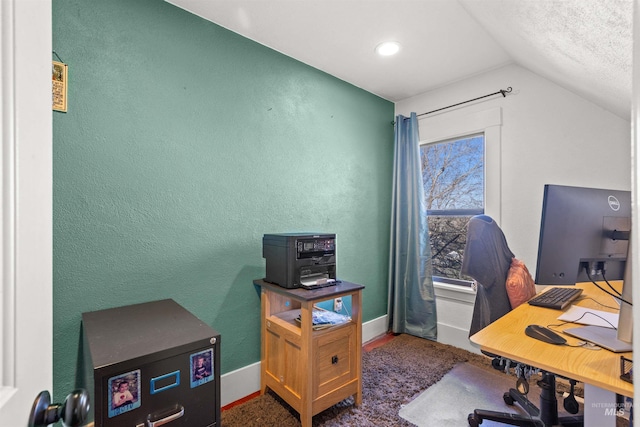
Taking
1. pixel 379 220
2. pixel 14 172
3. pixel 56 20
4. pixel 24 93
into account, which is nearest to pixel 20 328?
pixel 14 172

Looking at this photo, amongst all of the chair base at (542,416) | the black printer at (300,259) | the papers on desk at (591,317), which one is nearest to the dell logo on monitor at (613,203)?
the papers on desk at (591,317)

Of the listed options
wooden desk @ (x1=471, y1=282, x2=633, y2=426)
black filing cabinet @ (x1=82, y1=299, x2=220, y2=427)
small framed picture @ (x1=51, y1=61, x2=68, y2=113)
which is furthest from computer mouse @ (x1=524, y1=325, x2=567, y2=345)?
small framed picture @ (x1=51, y1=61, x2=68, y2=113)

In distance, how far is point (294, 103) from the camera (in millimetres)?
2395

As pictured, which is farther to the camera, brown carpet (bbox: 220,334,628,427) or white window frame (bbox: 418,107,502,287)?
white window frame (bbox: 418,107,502,287)

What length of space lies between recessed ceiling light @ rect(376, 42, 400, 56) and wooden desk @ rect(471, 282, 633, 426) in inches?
76.2

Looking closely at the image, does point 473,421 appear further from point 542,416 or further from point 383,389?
point 383,389

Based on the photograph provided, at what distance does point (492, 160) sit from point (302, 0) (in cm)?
198

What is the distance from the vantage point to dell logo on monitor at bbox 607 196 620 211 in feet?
3.74

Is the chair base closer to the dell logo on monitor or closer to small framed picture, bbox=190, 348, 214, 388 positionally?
the dell logo on monitor

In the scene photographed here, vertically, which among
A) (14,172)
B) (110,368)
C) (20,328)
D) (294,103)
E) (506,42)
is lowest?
(110,368)

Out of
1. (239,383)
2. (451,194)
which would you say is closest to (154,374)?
(239,383)

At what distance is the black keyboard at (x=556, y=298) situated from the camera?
4.72 feet

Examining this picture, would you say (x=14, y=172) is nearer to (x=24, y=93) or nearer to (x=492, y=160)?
(x=24, y=93)

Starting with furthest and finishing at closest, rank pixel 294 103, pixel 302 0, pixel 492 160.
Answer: pixel 492 160
pixel 294 103
pixel 302 0
